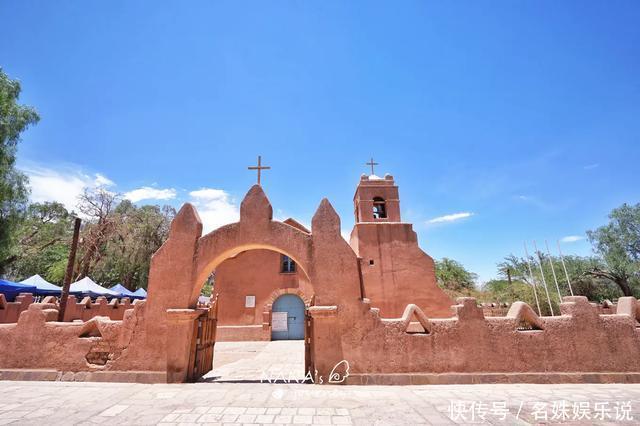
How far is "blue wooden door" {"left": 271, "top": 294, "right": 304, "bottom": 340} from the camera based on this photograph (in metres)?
17.2

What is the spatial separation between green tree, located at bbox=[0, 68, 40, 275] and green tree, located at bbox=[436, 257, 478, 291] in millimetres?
36580

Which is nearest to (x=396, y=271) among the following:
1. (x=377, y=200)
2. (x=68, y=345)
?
(x=377, y=200)

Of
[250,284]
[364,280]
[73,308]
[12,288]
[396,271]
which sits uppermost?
[396,271]

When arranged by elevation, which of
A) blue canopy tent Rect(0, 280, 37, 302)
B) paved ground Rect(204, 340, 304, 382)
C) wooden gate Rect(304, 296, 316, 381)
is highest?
blue canopy tent Rect(0, 280, 37, 302)

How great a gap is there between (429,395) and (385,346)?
47.1 inches

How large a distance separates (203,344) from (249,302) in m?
10.2

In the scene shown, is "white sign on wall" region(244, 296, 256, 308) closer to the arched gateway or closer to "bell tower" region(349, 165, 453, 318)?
"bell tower" region(349, 165, 453, 318)

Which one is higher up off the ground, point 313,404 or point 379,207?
point 379,207

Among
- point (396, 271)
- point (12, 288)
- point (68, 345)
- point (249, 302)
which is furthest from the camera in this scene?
point (249, 302)

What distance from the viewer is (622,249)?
2367cm

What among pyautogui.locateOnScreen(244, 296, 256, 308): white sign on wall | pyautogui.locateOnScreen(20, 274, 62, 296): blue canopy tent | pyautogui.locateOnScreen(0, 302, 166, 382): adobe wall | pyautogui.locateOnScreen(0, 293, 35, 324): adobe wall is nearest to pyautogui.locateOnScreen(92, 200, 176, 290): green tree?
pyautogui.locateOnScreen(20, 274, 62, 296): blue canopy tent

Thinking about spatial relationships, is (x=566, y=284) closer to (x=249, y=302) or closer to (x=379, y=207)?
(x=379, y=207)

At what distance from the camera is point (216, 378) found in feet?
23.9

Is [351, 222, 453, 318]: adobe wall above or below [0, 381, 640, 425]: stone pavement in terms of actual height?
above
